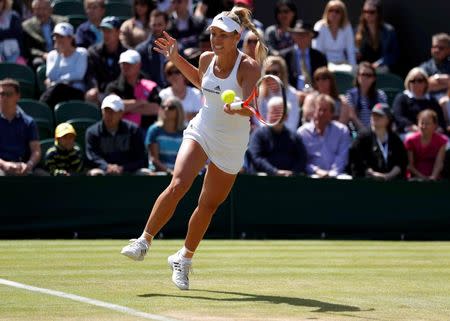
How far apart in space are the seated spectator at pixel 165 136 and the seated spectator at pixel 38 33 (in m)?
2.83

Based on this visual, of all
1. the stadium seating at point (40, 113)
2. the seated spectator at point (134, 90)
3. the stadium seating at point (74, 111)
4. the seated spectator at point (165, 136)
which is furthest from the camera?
the seated spectator at point (134, 90)

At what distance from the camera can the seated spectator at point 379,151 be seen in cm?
1507

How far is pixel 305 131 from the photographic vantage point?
15.3 metres

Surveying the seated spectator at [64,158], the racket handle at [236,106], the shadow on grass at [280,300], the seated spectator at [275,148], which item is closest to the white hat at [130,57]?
the seated spectator at [64,158]

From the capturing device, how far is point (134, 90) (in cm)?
1584

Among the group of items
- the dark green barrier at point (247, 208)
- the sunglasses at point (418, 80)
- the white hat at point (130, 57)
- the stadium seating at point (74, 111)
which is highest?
the sunglasses at point (418, 80)

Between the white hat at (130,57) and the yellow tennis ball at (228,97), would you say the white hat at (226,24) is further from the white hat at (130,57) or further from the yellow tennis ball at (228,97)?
the white hat at (130,57)

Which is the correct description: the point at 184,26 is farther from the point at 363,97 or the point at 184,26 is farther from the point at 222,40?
the point at 222,40

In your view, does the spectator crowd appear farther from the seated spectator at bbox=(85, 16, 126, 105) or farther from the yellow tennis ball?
the yellow tennis ball

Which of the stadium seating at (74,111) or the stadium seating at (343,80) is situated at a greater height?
the stadium seating at (343,80)

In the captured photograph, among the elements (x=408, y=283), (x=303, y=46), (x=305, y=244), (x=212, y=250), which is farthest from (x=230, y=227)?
(x=408, y=283)

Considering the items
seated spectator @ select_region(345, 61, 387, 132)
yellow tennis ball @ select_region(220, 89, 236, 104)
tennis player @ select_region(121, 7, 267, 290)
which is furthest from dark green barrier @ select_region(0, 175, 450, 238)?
yellow tennis ball @ select_region(220, 89, 236, 104)

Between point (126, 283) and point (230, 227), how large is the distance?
5.72m

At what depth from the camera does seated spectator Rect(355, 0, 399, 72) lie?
58.3 ft
